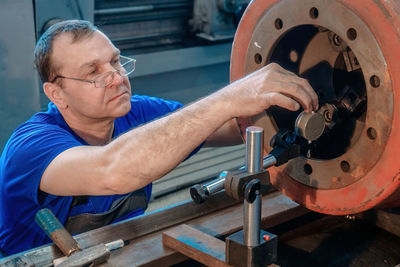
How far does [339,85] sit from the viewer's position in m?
1.03

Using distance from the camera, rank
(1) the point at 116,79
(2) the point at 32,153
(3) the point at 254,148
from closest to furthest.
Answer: (3) the point at 254,148 < (2) the point at 32,153 < (1) the point at 116,79

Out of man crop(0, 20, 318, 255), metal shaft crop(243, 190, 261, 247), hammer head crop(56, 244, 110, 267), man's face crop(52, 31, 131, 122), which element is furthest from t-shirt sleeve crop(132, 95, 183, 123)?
metal shaft crop(243, 190, 261, 247)

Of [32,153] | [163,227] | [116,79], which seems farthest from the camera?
[116,79]

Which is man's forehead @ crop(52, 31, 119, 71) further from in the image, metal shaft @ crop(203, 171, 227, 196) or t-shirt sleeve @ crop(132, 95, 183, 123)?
metal shaft @ crop(203, 171, 227, 196)

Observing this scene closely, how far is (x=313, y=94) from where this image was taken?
85 cm

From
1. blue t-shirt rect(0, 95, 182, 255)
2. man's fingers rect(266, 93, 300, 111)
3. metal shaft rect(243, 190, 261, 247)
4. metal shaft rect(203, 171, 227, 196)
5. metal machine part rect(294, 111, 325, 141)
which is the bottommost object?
blue t-shirt rect(0, 95, 182, 255)

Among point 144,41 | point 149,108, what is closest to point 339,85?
point 149,108

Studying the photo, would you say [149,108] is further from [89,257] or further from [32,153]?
[89,257]

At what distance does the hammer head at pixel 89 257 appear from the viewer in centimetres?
86

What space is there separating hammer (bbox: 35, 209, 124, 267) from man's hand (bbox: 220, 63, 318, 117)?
1.06 feet

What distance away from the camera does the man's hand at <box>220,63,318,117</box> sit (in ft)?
2.73

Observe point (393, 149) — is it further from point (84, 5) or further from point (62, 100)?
point (84, 5)

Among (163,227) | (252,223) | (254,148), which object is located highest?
(254,148)

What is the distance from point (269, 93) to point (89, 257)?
405 millimetres
